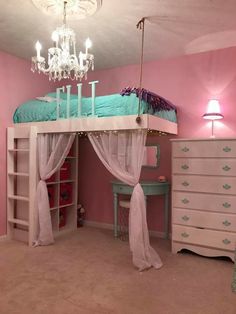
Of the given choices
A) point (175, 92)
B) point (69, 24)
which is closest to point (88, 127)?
point (69, 24)

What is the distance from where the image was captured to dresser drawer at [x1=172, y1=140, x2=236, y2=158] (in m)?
3.17

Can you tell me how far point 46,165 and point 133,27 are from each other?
6.76ft

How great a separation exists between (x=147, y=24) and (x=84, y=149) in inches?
96.1

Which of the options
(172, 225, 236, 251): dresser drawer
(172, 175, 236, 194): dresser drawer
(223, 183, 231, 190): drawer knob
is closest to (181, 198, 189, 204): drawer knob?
(172, 175, 236, 194): dresser drawer

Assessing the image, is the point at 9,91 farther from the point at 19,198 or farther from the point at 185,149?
the point at 185,149

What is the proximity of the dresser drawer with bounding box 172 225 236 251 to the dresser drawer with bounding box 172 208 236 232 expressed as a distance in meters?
0.06

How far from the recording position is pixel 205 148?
3291mm

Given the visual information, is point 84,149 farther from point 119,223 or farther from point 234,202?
point 234,202

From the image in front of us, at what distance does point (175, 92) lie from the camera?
4.07m

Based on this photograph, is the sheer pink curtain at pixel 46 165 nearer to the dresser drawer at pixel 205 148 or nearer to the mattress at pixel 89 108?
the mattress at pixel 89 108

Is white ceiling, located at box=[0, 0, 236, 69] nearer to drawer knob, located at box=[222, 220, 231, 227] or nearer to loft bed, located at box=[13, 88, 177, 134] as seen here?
loft bed, located at box=[13, 88, 177, 134]

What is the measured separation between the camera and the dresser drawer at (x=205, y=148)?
317 centimetres

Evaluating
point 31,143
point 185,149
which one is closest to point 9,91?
point 31,143

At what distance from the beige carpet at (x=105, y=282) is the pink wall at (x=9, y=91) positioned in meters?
0.85
